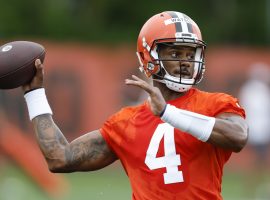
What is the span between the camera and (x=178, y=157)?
5.02m

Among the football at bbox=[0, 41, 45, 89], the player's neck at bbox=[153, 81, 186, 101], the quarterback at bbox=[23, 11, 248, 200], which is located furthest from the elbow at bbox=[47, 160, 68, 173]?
the player's neck at bbox=[153, 81, 186, 101]

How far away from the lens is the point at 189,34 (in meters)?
5.17

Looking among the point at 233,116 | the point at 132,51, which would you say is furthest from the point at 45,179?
the point at 233,116

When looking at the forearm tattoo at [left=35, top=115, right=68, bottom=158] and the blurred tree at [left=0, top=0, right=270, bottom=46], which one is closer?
the forearm tattoo at [left=35, top=115, right=68, bottom=158]

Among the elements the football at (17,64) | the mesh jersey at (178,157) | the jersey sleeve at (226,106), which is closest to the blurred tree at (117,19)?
the football at (17,64)

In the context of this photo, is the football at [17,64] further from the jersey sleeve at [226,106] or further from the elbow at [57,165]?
the jersey sleeve at [226,106]

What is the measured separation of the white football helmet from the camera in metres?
5.12

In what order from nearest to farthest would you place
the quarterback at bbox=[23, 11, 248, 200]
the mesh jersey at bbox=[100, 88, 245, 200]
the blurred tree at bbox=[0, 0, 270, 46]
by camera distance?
1. the quarterback at bbox=[23, 11, 248, 200]
2. the mesh jersey at bbox=[100, 88, 245, 200]
3. the blurred tree at bbox=[0, 0, 270, 46]

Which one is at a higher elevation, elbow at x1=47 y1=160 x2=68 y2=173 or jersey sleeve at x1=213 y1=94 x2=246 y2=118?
jersey sleeve at x1=213 y1=94 x2=246 y2=118

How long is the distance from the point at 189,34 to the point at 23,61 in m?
0.98

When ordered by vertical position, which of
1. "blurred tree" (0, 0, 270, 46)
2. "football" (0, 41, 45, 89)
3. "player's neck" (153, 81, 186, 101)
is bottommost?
"blurred tree" (0, 0, 270, 46)

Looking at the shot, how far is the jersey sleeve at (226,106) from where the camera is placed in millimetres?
4988

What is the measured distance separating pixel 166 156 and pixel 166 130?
15 cm

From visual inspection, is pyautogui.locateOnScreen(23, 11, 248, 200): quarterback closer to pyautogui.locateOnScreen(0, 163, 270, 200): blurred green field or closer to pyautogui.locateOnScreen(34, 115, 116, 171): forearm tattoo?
pyautogui.locateOnScreen(34, 115, 116, 171): forearm tattoo
